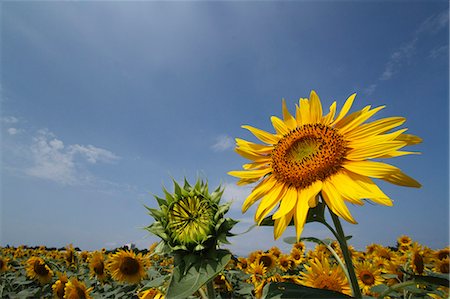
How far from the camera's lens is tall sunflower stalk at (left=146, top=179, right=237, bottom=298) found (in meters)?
1.42

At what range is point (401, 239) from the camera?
28.1ft

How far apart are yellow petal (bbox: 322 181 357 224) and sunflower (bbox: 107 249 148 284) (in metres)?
4.89

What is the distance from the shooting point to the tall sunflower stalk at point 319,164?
4.92ft

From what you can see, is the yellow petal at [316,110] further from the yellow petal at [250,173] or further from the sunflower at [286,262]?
the sunflower at [286,262]

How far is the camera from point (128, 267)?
18.7 feet

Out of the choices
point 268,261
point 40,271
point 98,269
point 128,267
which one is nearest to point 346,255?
point 128,267

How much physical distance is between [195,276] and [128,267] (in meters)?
4.90

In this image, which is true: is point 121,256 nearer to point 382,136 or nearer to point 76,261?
point 76,261

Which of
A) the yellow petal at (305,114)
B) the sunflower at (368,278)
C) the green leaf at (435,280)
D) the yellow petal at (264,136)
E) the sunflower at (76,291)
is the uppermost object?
the yellow petal at (305,114)

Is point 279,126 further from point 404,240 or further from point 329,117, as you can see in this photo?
point 404,240

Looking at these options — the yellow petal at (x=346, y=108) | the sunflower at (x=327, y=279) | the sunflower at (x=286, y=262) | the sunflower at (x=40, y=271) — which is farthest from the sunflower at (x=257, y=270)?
the yellow petal at (x=346, y=108)

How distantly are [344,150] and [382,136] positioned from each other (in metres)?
0.21

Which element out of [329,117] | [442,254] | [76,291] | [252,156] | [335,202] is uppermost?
[329,117]

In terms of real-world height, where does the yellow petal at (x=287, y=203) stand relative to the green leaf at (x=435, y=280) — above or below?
above
